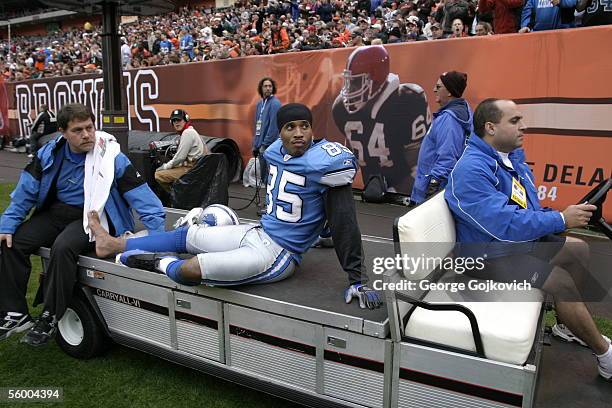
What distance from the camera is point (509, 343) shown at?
7.13 ft

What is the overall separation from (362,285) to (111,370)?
1.86 metres

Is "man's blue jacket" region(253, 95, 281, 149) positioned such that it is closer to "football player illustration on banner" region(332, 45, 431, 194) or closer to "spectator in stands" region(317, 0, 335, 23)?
"football player illustration on banner" region(332, 45, 431, 194)

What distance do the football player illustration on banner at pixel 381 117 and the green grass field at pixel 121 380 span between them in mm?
4460

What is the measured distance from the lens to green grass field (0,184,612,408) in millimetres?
3057

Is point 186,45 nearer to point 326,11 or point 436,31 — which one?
point 326,11

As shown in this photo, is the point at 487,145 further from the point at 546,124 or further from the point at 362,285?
the point at 546,124

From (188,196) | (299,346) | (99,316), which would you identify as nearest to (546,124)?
(188,196)

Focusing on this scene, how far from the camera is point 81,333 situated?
3590 millimetres

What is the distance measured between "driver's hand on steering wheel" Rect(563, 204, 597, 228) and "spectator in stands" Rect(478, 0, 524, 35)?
236 inches

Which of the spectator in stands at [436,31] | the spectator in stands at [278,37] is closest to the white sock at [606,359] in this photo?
the spectator in stands at [436,31]

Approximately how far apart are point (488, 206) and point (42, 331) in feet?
9.53

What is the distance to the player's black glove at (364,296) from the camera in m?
2.59

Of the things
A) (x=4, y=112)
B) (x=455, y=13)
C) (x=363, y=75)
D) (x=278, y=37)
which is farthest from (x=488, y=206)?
(x=4, y=112)

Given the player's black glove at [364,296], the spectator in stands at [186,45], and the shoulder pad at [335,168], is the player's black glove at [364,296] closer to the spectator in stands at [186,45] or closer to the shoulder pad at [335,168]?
the shoulder pad at [335,168]
